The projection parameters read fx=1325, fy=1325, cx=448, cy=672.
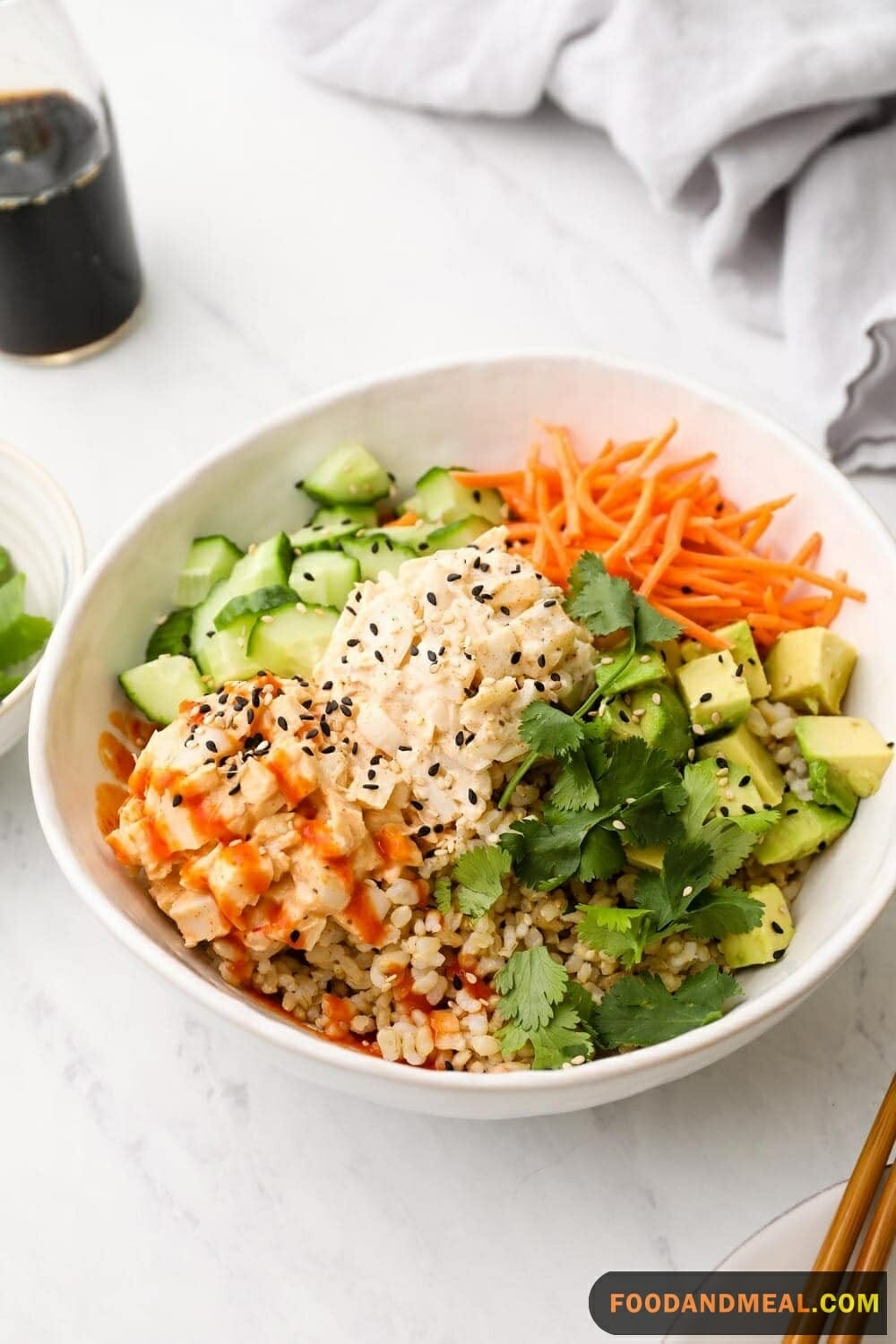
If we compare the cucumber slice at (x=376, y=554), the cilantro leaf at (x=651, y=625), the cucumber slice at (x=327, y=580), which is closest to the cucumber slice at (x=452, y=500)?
the cucumber slice at (x=376, y=554)

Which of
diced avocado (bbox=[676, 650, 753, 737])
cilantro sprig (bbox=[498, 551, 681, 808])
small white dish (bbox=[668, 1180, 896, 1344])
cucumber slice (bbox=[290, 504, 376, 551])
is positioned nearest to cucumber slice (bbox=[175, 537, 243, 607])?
cucumber slice (bbox=[290, 504, 376, 551])

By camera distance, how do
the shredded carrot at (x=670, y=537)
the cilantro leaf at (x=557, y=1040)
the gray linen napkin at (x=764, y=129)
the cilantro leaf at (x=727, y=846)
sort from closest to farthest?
the cilantro leaf at (x=557, y=1040) → the cilantro leaf at (x=727, y=846) → the shredded carrot at (x=670, y=537) → the gray linen napkin at (x=764, y=129)

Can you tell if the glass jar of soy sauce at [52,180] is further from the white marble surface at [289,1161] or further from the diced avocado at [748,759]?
the diced avocado at [748,759]

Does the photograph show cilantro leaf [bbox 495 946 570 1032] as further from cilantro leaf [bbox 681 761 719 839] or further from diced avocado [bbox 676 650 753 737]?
diced avocado [bbox 676 650 753 737]

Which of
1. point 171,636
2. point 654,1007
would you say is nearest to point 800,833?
point 654,1007

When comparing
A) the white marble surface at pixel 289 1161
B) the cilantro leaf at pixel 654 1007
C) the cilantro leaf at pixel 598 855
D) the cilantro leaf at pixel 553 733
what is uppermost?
the cilantro leaf at pixel 553 733

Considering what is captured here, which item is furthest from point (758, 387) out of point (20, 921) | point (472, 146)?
point (20, 921)
